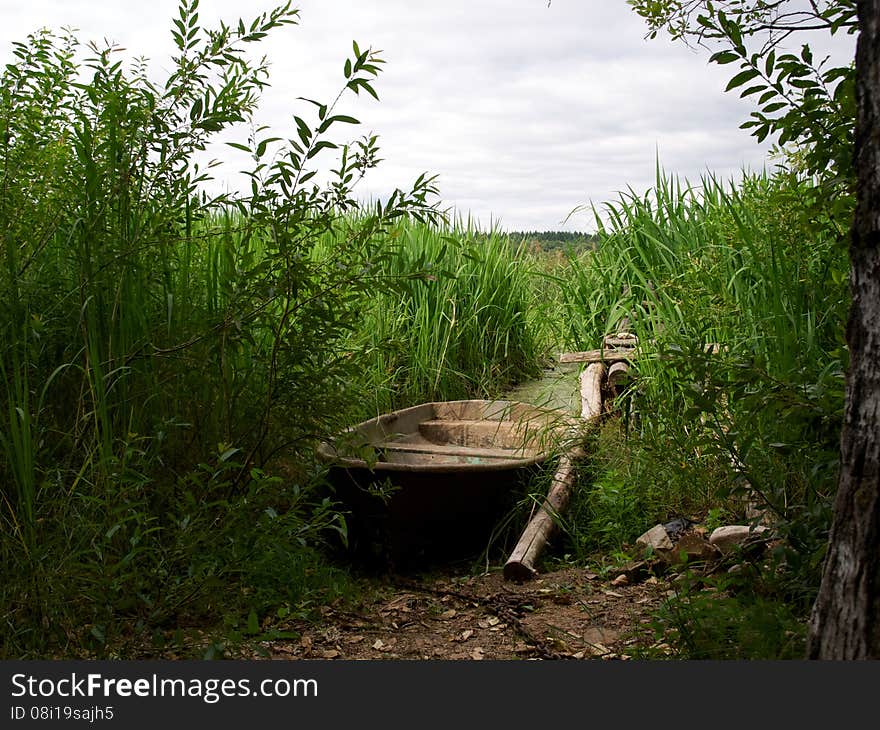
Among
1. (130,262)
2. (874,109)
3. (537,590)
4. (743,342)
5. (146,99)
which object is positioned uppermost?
(146,99)

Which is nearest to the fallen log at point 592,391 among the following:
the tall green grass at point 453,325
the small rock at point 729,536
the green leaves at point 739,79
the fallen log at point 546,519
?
the fallen log at point 546,519

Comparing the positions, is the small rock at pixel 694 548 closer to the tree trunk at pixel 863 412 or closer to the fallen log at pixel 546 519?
the fallen log at pixel 546 519

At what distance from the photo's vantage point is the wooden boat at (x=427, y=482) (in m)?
4.65

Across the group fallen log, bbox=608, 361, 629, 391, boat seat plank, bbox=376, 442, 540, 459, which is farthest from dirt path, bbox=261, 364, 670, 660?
fallen log, bbox=608, 361, 629, 391

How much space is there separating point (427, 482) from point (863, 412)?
2.77 m

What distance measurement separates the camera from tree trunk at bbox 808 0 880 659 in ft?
7.16

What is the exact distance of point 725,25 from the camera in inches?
117

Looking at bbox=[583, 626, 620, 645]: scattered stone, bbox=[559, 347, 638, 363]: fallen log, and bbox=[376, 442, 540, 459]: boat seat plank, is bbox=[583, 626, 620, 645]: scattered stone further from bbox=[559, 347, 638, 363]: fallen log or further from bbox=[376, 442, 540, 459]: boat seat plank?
bbox=[559, 347, 638, 363]: fallen log

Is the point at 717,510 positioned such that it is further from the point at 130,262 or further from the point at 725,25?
the point at 130,262

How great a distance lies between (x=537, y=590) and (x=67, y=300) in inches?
100

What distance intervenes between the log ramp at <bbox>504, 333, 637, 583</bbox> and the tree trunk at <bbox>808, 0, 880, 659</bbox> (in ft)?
7.62

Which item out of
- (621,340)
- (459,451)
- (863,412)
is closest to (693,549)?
(459,451)

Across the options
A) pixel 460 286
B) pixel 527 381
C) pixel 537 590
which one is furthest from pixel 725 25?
pixel 527 381

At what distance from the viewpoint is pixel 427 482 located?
15.4 ft
